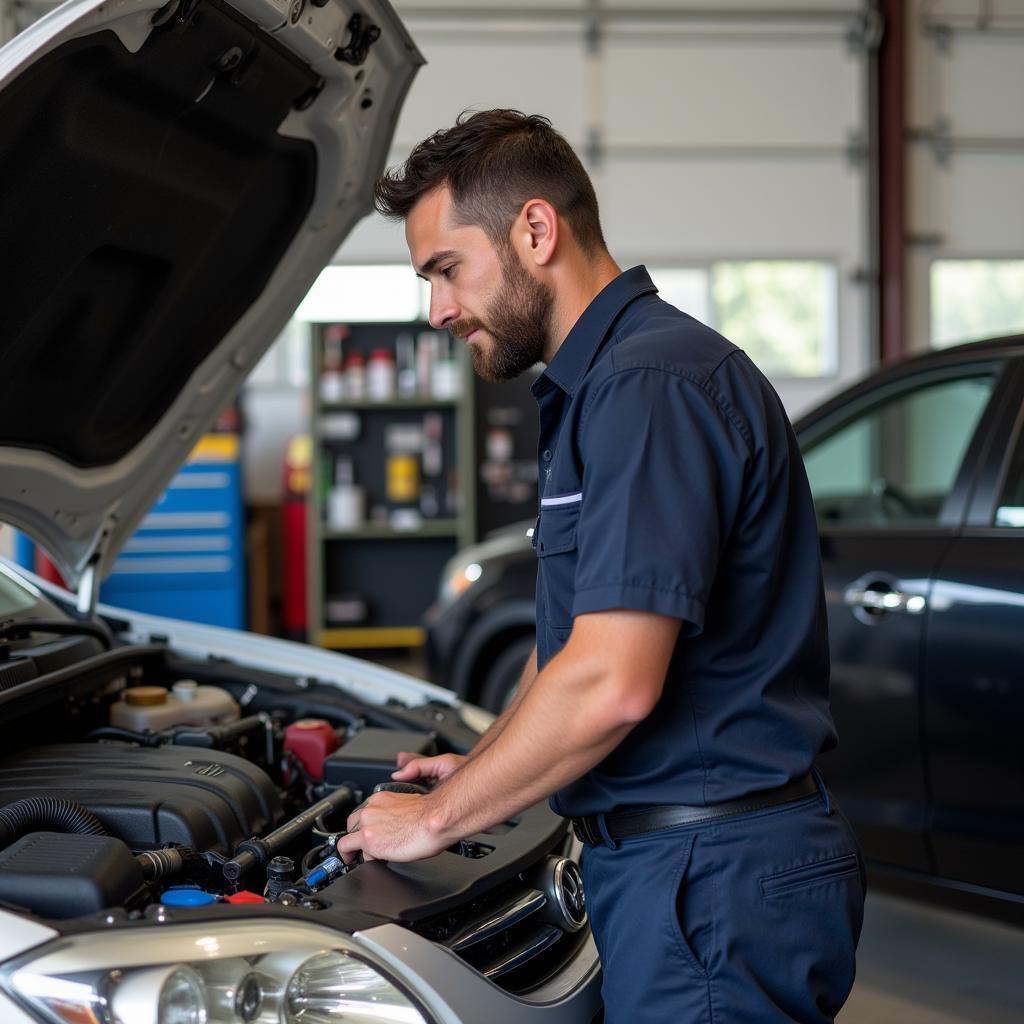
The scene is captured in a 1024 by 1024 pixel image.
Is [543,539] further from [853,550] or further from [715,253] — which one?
[715,253]

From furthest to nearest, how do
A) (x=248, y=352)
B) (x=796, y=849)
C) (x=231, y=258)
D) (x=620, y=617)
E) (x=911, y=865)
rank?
1. (x=911, y=865)
2. (x=248, y=352)
3. (x=231, y=258)
4. (x=796, y=849)
5. (x=620, y=617)

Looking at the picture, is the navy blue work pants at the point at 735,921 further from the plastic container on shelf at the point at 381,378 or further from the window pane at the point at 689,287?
the window pane at the point at 689,287

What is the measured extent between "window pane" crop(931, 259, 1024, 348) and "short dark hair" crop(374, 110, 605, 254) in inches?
292


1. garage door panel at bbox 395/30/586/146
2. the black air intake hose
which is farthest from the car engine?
garage door panel at bbox 395/30/586/146

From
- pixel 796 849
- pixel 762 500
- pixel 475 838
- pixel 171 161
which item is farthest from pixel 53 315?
pixel 796 849

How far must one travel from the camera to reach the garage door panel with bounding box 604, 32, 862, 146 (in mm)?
7969

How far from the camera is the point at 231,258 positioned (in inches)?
82.6

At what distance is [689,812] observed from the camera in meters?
1.31

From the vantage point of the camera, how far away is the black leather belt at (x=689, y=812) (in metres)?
1.30

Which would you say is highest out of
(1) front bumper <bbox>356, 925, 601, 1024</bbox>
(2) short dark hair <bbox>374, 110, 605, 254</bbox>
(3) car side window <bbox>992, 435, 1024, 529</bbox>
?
(2) short dark hair <bbox>374, 110, 605, 254</bbox>

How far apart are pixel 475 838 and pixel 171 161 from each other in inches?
42.3

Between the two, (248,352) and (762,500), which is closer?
(762,500)

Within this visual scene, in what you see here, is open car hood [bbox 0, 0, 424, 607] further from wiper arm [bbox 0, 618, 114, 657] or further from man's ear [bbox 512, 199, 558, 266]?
man's ear [bbox 512, 199, 558, 266]

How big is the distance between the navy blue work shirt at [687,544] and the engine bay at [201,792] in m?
0.28
